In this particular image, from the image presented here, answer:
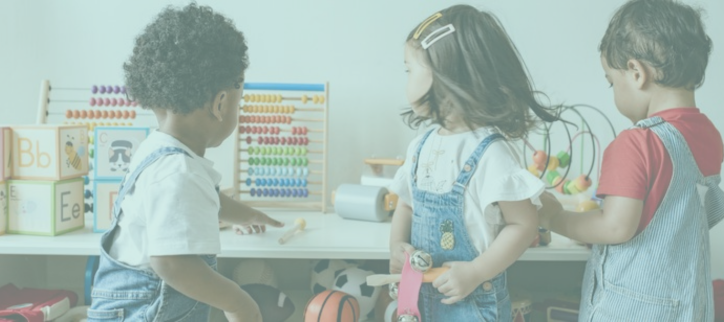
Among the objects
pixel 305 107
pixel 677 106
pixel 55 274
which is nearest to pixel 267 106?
pixel 305 107

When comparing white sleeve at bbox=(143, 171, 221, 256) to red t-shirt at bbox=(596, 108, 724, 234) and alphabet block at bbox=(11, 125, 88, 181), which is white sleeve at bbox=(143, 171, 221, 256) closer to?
alphabet block at bbox=(11, 125, 88, 181)

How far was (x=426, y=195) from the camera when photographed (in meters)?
1.20

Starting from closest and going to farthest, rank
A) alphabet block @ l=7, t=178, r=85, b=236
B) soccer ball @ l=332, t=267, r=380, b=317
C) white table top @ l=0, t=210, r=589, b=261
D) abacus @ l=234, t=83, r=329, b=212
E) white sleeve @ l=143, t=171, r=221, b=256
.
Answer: white sleeve @ l=143, t=171, r=221, b=256 → white table top @ l=0, t=210, r=589, b=261 → alphabet block @ l=7, t=178, r=85, b=236 → soccer ball @ l=332, t=267, r=380, b=317 → abacus @ l=234, t=83, r=329, b=212

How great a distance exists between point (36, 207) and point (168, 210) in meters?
0.63

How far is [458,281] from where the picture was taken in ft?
3.71

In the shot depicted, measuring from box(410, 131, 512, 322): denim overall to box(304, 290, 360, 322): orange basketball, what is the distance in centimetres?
23

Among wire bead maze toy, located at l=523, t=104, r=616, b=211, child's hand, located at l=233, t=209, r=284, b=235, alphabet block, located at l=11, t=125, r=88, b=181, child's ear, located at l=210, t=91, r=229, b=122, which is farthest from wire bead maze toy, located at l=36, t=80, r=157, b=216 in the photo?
wire bead maze toy, located at l=523, t=104, r=616, b=211

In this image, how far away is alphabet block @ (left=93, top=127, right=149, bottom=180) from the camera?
150cm

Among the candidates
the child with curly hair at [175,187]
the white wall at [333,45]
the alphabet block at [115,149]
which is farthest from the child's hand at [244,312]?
the white wall at [333,45]

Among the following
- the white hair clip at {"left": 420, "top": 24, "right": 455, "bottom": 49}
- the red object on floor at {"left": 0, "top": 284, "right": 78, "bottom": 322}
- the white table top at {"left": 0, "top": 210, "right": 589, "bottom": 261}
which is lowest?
the red object on floor at {"left": 0, "top": 284, "right": 78, "bottom": 322}

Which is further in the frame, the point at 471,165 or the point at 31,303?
the point at 31,303

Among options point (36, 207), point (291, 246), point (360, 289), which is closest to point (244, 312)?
point (291, 246)

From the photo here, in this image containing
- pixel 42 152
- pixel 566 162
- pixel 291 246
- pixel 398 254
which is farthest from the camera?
pixel 566 162

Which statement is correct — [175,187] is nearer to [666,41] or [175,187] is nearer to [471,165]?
[471,165]
